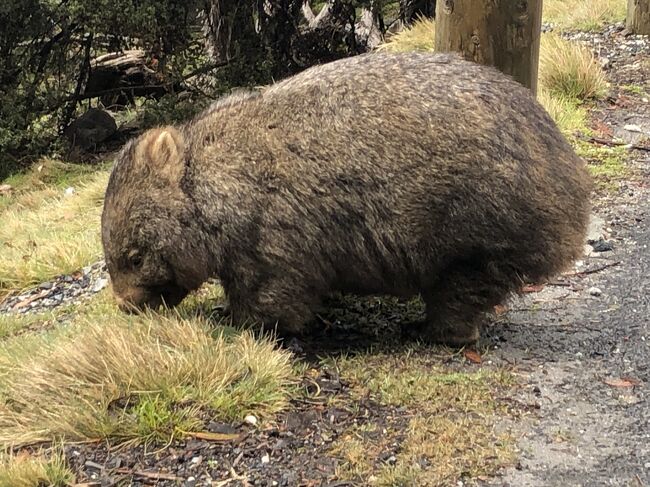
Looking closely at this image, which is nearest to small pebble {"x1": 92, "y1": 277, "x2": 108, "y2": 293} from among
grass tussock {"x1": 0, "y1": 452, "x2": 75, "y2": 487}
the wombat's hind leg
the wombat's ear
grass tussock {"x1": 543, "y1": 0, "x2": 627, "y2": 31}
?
the wombat's ear

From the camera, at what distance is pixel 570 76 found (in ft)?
30.3

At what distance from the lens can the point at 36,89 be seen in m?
11.7

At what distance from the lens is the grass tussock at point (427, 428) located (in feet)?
11.5

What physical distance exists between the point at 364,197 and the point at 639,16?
8474 mm

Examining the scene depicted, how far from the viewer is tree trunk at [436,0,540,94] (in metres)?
5.55

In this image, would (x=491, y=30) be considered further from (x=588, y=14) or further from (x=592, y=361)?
(x=588, y=14)

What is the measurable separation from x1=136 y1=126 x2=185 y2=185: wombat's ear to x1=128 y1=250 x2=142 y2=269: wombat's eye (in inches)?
15.7

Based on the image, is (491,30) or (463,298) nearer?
(463,298)

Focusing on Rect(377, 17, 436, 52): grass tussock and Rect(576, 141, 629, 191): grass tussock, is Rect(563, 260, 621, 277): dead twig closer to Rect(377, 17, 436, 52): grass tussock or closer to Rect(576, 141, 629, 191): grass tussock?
Rect(576, 141, 629, 191): grass tussock

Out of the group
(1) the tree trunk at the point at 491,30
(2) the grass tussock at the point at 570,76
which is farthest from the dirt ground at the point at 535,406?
(2) the grass tussock at the point at 570,76

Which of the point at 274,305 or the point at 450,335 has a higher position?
the point at 274,305

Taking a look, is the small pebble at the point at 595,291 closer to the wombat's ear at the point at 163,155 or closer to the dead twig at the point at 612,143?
the wombat's ear at the point at 163,155

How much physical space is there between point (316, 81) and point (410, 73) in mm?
462

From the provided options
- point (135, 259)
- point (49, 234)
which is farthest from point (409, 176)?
point (49, 234)
